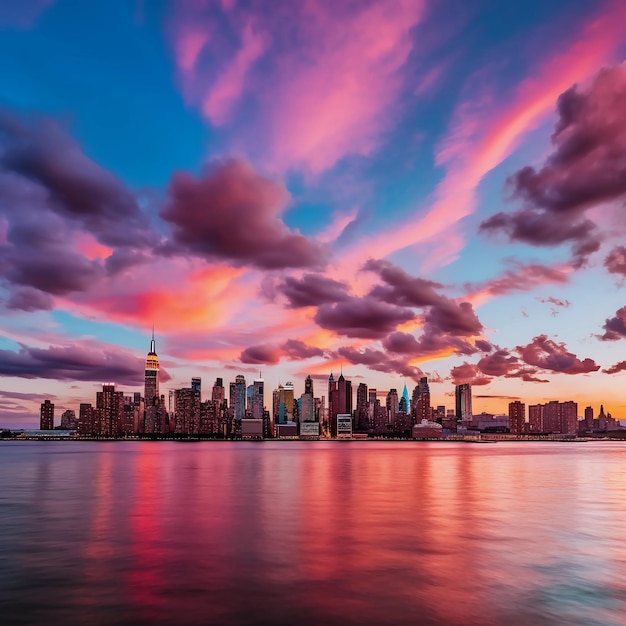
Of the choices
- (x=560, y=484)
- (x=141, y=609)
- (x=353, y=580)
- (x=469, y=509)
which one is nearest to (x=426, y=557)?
(x=353, y=580)

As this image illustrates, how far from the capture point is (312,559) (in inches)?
1389

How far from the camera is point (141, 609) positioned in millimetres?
24672

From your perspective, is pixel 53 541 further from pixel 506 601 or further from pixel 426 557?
pixel 506 601

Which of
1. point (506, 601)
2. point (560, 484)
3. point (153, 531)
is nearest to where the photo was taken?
point (506, 601)

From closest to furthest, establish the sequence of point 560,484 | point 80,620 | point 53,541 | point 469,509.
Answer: point 80,620 < point 53,541 < point 469,509 < point 560,484

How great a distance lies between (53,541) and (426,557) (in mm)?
24576

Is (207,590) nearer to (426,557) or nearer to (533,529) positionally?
(426,557)

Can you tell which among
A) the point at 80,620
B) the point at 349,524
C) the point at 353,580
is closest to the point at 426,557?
the point at 353,580

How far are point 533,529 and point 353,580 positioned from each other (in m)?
22.5

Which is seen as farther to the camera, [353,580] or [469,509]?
[469,509]

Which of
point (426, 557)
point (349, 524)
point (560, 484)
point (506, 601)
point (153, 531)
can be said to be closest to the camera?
point (506, 601)

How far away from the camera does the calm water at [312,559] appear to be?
24953 millimetres

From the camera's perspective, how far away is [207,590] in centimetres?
2802

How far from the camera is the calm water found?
81.9ft
